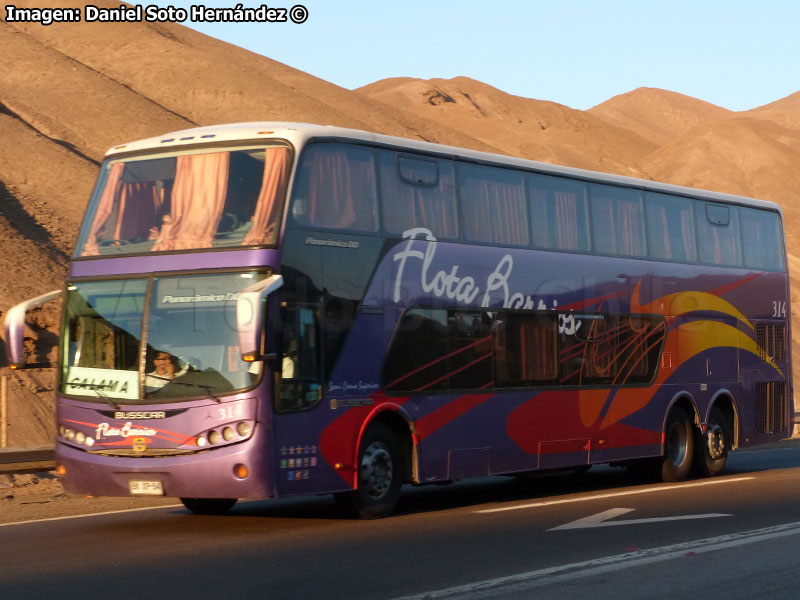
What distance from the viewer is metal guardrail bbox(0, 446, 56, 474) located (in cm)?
1522

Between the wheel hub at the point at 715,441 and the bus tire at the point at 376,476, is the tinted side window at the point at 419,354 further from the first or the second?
the wheel hub at the point at 715,441

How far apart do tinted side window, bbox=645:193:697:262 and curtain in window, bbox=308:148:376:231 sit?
248 inches

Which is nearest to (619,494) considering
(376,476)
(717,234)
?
(376,476)

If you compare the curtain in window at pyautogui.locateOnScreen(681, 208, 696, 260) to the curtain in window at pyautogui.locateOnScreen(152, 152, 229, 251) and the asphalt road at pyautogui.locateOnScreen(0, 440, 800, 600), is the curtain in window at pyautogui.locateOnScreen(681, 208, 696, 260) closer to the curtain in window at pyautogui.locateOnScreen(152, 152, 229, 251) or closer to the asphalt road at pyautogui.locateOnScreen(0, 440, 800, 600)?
the asphalt road at pyautogui.locateOnScreen(0, 440, 800, 600)

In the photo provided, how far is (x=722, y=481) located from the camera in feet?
59.6

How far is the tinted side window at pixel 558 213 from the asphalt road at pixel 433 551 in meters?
3.36

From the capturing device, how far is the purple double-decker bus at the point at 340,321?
11930mm

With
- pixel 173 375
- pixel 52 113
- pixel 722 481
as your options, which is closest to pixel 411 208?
pixel 173 375

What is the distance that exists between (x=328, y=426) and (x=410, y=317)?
1.91 meters

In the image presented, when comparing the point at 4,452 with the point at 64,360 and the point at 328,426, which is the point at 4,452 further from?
the point at 328,426

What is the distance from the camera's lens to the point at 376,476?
13.2 m

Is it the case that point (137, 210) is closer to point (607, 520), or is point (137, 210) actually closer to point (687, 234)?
point (607, 520)

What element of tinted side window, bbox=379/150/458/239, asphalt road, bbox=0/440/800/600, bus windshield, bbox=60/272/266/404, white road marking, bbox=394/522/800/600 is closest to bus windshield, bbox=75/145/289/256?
bus windshield, bbox=60/272/266/404

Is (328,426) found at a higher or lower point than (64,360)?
lower
